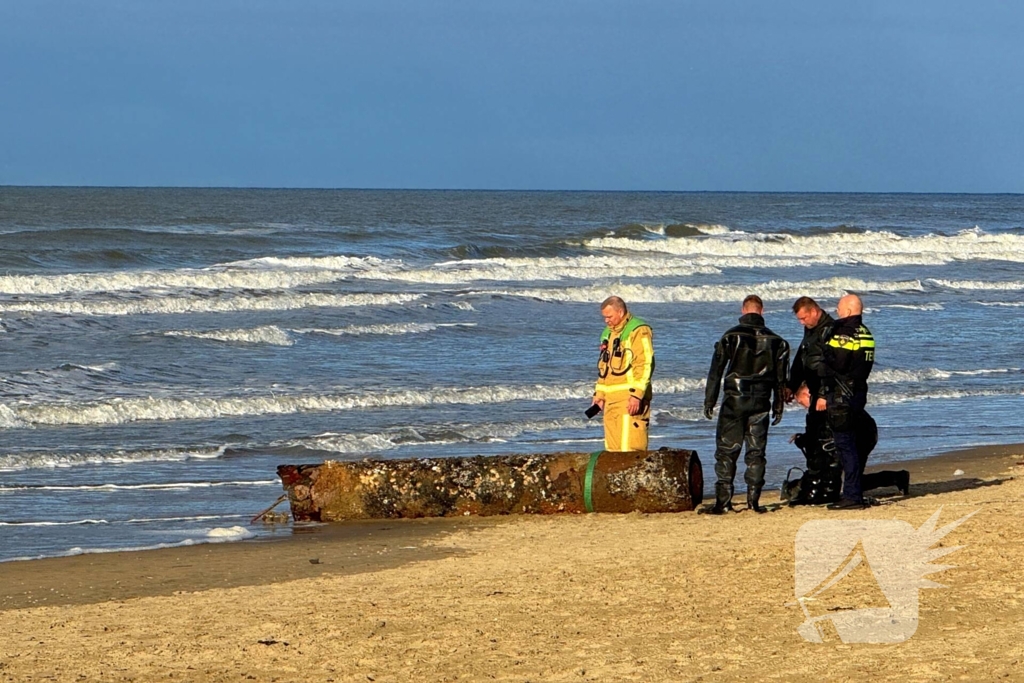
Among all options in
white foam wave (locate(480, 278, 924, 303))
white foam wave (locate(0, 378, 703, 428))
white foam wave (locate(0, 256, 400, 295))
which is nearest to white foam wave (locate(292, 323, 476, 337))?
white foam wave (locate(0, 378, 703, 428))

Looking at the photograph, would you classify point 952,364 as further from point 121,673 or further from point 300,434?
point 121,673

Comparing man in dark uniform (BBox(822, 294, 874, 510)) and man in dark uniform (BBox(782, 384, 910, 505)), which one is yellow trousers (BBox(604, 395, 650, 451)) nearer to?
man in dark uniform (BBox(782, 384, 910, 505))

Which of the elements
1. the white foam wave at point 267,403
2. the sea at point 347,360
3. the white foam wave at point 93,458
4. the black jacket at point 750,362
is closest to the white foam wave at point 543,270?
the sea at point 347,360

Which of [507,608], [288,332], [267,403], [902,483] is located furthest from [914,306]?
[507,608]

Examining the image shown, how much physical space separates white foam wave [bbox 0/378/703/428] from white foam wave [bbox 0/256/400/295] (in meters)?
14.7

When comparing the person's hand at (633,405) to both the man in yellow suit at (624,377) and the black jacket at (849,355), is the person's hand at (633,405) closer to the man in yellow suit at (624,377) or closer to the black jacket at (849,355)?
the man in yellow suit at (624,377)

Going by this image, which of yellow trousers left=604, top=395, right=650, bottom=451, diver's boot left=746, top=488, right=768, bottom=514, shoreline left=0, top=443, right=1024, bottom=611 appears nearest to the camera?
shoreline left=0, top=443, right=1024, bottom=611

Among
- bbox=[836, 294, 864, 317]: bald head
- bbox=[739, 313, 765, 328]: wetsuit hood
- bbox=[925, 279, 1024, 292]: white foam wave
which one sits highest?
bbox=[836, 294, 864, 317]: bald head

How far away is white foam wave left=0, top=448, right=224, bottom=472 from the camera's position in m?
11.2

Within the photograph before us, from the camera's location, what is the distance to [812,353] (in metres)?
8.97

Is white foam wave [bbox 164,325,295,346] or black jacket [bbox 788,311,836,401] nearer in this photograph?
black jacket [bbox 788,311,836,401]

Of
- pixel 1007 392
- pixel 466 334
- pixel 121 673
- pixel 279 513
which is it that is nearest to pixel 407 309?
pixel 466 334

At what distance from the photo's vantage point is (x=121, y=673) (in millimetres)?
5461

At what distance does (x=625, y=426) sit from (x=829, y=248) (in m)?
45.6
